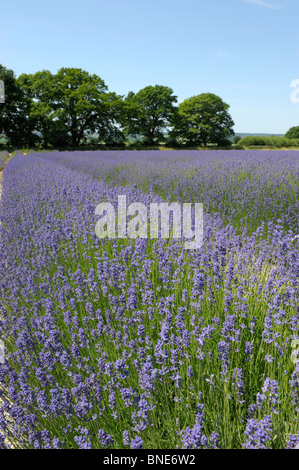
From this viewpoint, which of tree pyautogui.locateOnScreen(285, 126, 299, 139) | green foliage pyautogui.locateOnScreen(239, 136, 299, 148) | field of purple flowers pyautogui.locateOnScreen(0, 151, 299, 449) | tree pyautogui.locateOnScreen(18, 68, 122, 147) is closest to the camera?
field of purple flowers pyautogui.locateOnScreen(0, 151, 299, 449)

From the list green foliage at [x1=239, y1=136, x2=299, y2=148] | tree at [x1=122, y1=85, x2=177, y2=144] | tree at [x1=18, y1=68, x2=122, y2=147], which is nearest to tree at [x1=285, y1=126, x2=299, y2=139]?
green foliage at [x1=239, y1=136, x2=299, y2=148]

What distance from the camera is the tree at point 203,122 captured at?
36.6m

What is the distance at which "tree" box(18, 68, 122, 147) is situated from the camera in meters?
31.5

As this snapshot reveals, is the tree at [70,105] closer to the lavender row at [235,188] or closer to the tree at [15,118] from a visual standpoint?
the tree at [15,118]

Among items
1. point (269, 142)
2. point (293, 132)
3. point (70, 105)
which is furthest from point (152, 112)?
point (293, 132)

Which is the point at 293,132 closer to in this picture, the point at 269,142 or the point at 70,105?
the point at 269,142

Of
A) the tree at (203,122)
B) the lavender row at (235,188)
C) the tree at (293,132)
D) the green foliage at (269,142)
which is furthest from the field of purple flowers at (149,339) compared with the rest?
the tree at (293,132)

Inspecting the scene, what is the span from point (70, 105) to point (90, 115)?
227cm

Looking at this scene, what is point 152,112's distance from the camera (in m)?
37.0

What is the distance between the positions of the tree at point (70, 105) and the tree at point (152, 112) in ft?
9.10

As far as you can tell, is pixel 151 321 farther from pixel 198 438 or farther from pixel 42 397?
pixel 198 438

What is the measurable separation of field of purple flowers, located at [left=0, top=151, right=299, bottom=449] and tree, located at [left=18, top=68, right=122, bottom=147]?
29.1 metres

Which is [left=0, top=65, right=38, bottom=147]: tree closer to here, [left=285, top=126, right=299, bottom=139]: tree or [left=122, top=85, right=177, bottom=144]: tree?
[left=122, top=85, right=177, bottom=144]: tree
